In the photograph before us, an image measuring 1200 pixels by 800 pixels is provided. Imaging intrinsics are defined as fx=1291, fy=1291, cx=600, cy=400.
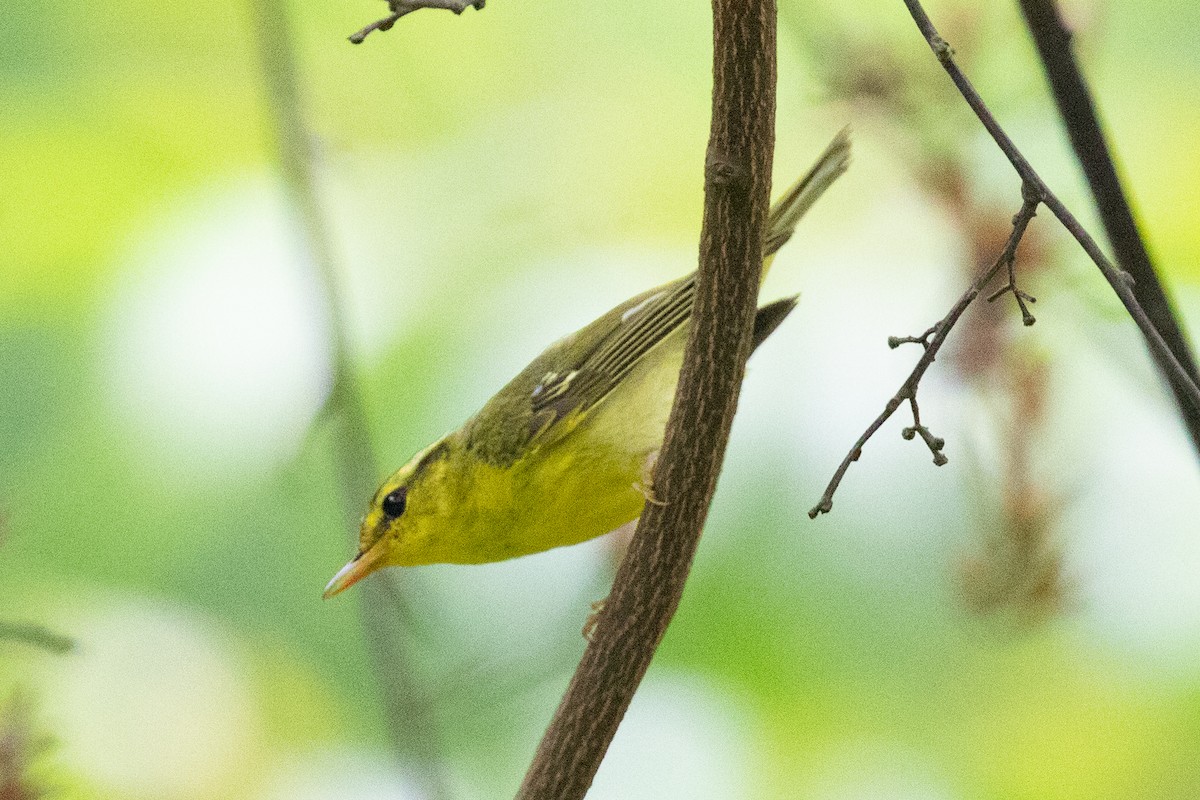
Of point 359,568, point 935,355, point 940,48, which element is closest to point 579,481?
point 359,568

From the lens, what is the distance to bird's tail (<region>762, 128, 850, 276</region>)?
139 cm

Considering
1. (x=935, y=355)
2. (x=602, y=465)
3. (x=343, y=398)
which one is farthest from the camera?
(x=602, y=465)

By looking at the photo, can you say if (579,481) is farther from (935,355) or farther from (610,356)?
(935,355)

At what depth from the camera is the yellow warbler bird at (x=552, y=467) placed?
5.07 feet

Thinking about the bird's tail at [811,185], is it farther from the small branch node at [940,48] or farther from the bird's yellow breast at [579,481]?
the small branch node at [940,48]

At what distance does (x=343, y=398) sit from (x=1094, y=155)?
0.77 metres

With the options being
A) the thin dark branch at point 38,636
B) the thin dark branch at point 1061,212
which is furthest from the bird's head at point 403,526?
the thin dark branch at point 1061,212

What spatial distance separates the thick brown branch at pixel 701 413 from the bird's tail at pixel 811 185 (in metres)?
0.46

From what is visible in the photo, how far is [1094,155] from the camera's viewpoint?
36.1 inches

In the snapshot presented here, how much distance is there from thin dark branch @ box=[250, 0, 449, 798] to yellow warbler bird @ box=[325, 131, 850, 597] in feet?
0.33

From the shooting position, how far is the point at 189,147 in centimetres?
230

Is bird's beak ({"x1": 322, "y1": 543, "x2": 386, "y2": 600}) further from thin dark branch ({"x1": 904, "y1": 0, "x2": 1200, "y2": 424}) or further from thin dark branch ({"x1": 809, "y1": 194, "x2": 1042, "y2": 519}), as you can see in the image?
thin dark branch ({"x1": 904, "y1": 0, "x2": 1200, "y2": 424})

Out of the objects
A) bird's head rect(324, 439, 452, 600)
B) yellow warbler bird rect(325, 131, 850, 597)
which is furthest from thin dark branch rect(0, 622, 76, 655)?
bird's head rect(324, 439, 452, 600)

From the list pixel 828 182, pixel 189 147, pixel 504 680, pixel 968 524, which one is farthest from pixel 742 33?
pixel 189 147
